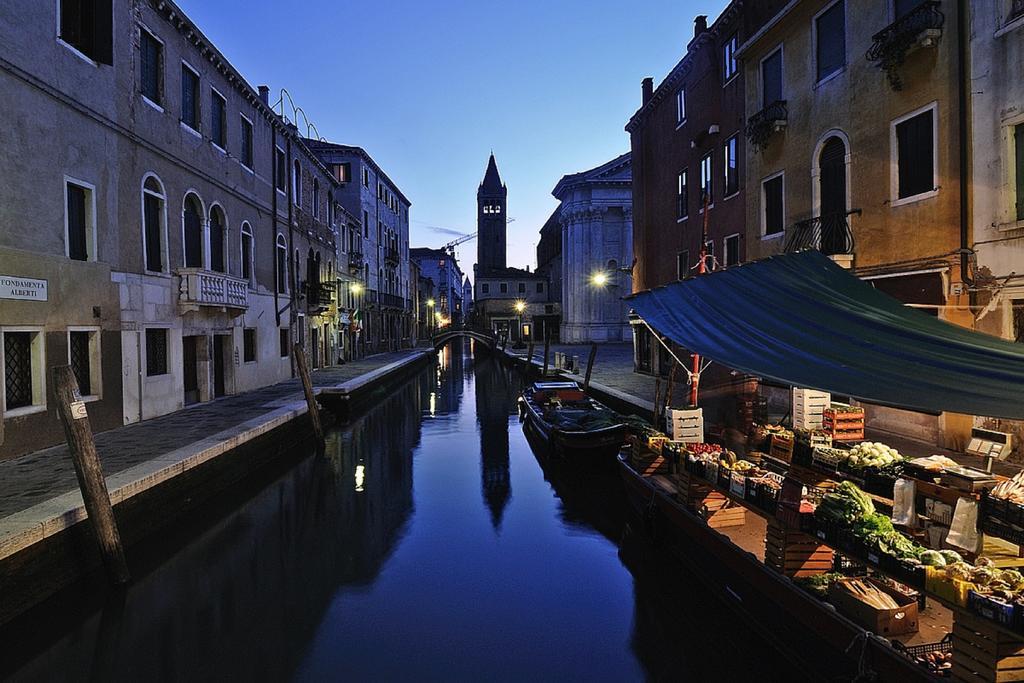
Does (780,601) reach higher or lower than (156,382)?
lower

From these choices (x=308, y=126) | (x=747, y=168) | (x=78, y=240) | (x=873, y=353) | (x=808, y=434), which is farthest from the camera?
(x=308, y=126)

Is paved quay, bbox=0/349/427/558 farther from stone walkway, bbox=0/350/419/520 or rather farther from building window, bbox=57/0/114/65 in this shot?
building window, bbox=57/0/114/65

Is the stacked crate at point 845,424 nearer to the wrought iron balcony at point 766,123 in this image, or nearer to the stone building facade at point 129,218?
the wrought iron balcony at point 766,123

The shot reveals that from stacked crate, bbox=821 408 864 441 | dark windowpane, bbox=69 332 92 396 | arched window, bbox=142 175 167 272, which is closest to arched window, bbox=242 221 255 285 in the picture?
arched window, bbox=142 175 167 272

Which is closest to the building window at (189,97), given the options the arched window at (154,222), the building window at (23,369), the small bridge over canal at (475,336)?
the arched window at (154,222)

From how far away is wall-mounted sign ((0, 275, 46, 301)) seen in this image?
9.77 meters

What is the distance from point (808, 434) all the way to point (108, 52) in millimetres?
14971

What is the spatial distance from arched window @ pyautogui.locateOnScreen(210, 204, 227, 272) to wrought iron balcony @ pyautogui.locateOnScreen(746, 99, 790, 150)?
15578mm

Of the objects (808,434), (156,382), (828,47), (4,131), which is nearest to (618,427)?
(808,434)

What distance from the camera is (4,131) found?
32.7 feet

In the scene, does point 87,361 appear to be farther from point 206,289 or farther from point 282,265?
point 282,265

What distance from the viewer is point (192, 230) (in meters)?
16.9

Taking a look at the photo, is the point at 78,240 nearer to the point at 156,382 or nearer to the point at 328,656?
the point at 156,382

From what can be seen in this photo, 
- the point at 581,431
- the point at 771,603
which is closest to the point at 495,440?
the point at 581,431
